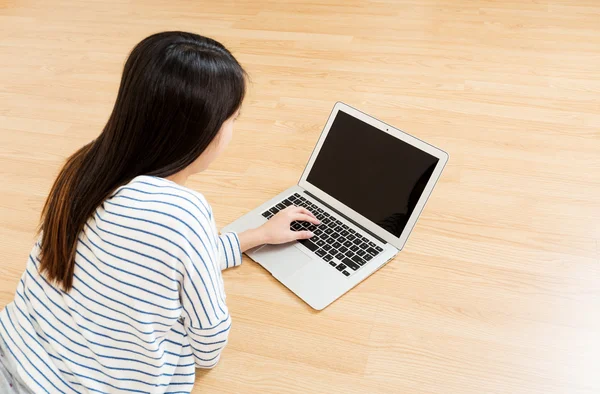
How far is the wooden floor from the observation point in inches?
41.0

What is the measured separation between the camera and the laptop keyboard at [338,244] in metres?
1.19

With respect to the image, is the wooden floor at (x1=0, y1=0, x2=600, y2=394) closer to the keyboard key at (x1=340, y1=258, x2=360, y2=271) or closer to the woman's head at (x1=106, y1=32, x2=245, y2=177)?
the keyboard key at (x1=340, y1=258, x2=360, y2=271)

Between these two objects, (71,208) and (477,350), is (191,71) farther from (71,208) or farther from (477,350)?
(477,350)

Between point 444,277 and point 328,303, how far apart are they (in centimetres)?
24

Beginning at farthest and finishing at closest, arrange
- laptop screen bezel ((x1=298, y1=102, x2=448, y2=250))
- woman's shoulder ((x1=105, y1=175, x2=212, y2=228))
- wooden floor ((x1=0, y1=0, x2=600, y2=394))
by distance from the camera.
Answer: laptop screen bezel ((x1=298, y1=102, x2=448, y2=250)) < wooden floor ((x1=0, y1=0, x2=600, y2=394)) < woman's shoulder ((x1=105, y1=175, x2=212, y2=228))

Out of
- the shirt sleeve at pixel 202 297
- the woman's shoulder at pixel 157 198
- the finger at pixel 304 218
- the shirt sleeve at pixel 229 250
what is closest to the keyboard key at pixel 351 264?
the finger at pixel 304 218

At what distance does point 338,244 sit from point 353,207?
0.29 ft

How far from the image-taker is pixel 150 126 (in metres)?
0.85

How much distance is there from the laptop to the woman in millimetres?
278

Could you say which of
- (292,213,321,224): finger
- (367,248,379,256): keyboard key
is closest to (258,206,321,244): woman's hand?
(292,213,321,224): finger

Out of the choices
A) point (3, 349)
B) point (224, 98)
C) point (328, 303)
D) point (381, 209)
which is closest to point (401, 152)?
point (381, 209)

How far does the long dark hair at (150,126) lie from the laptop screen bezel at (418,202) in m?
0.42

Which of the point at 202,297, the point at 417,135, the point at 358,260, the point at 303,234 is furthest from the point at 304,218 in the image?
the point at 417,135

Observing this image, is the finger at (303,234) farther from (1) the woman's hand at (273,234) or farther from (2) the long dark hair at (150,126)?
(2) the long dark hair at (150,126)
